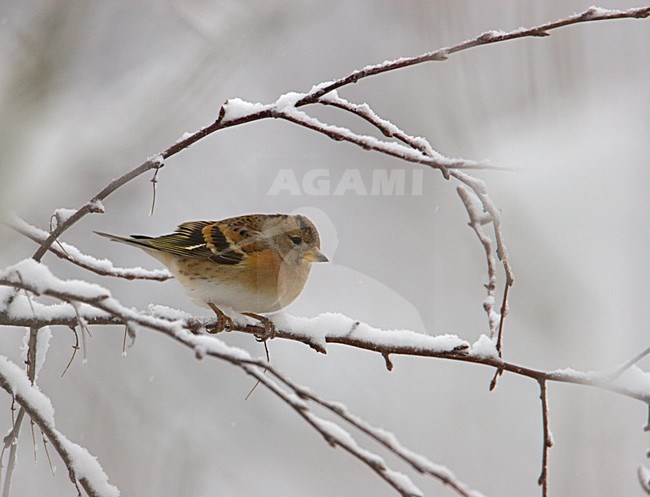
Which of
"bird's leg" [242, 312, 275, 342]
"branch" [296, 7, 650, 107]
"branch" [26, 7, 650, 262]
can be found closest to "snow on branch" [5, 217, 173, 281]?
"branch" [26, 7, 650, 262]

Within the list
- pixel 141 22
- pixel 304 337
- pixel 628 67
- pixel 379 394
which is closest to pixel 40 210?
pixel 304 337

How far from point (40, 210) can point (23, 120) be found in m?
0.65

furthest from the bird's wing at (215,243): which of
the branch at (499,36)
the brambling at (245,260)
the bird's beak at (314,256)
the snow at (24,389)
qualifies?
the branch at (499,36)

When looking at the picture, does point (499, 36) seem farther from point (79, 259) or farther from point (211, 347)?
point (79, 259)

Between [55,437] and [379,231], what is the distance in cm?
123

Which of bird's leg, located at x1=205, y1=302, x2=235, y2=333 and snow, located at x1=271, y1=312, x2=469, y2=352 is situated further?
bird's leg, located at x1=205, y1=302, x2=235, y2=333

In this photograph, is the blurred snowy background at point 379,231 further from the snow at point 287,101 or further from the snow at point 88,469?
the snow at point 88,469

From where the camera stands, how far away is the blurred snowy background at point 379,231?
1.67m

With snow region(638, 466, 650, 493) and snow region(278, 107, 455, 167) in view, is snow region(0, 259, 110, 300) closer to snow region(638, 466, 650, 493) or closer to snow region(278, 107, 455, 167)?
snow region(278, 107, 455, 167)

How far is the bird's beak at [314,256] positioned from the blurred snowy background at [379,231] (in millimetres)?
172

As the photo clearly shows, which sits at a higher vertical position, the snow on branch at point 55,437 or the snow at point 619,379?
the snow at point 619,379

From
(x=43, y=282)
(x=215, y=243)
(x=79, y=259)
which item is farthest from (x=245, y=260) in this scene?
(x=43, y=282)

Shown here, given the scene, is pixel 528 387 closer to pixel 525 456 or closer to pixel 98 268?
pixel 525 456

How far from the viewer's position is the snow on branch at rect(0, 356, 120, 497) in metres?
0.79
